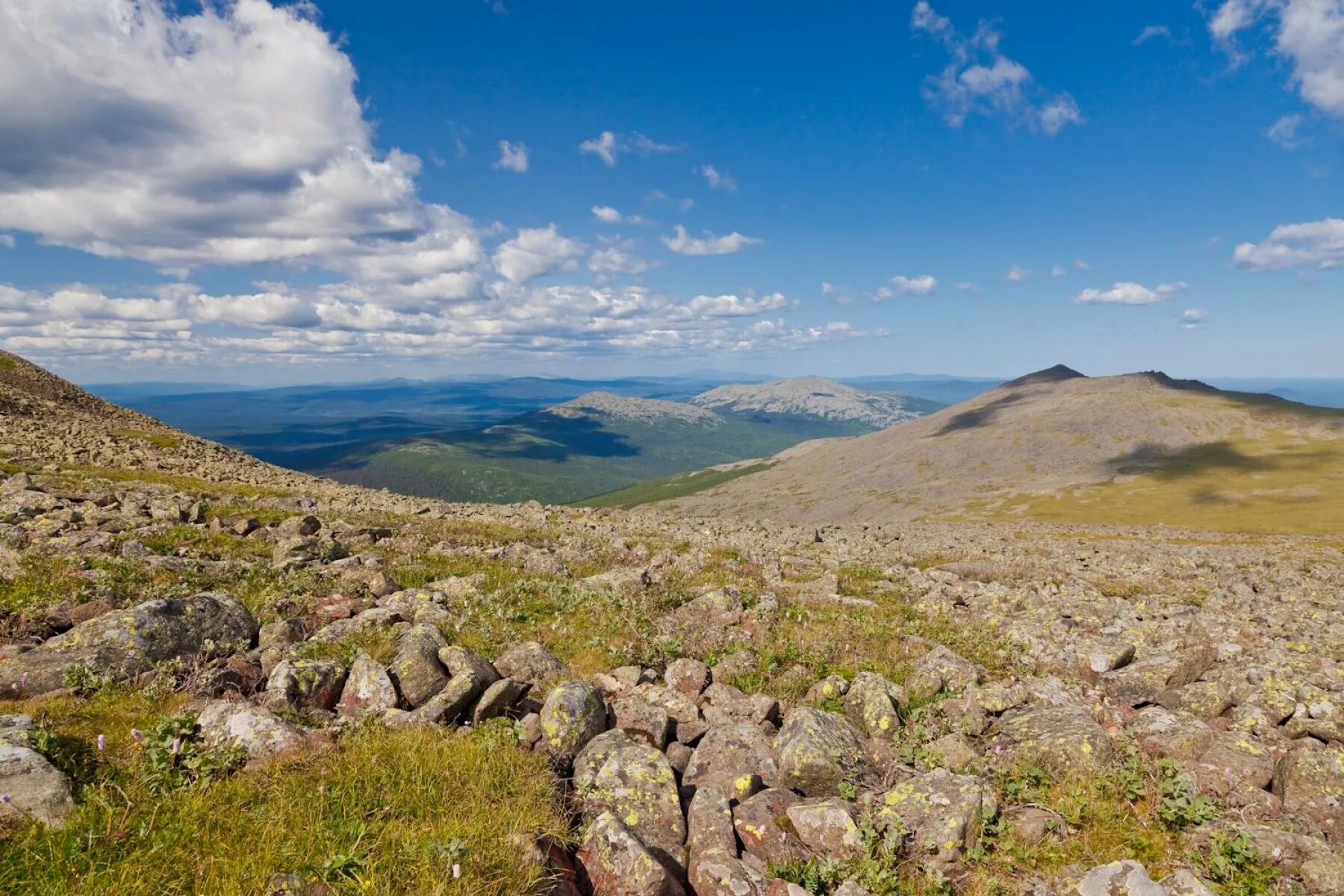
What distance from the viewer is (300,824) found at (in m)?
6.21

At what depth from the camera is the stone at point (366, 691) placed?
9.49m

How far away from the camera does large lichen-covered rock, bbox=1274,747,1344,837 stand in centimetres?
839

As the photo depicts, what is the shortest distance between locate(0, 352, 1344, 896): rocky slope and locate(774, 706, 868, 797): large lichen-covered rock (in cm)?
5

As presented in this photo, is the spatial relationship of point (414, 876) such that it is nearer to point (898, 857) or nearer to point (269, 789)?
point (269, 789)

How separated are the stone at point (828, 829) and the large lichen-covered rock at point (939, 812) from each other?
566 mm

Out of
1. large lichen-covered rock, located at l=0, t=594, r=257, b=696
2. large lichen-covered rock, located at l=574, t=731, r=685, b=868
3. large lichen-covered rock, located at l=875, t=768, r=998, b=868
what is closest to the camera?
large lichen-covered rock, located at l=875, t=768, r=998, b=868

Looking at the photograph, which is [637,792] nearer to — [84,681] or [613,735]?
[613,735]

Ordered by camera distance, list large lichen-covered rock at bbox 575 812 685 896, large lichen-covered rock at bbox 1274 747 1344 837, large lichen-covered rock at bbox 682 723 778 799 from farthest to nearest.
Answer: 1. large lichen-covered rock at bbox 682 723 778 799
2. large lichen-covered rock at bbox 1274 747 1344 837
3. large lichen-covered rock at bbox 575 812 685 896

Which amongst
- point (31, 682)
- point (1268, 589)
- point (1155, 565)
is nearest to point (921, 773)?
point (31, 682)

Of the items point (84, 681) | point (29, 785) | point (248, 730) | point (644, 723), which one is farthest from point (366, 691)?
point (644, 723)

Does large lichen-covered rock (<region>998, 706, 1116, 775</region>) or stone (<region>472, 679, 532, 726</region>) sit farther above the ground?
stone (<region>472, 679, 532, 726</region>)

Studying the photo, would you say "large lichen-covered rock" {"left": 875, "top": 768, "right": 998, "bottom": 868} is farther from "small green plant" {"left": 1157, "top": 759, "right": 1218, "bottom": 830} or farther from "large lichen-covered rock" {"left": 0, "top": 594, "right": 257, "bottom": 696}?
"large lichen-covered rock" {"left": 0, "top": 594, "right": 257, "bottom": 696}

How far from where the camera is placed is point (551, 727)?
9.41 m

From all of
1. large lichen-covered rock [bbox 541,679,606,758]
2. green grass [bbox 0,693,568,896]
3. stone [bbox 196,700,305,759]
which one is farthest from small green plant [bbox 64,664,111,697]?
large lichen-covered rock [bbox 541,679,606,758]
